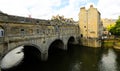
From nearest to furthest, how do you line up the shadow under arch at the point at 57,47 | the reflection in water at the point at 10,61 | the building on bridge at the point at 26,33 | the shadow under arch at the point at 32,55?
the building on bridge at the point at 26,33
the reflection in water at the point at 10,61
the shadow under arch at the point at 32,55
the shadow under arch at the point at 57,47

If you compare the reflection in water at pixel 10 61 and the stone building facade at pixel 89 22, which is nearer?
the reflection in water at pixel 10 61

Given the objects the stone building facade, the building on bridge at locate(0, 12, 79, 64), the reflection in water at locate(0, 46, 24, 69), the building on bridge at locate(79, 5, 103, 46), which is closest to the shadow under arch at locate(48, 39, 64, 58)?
the building on bridge at locate(0, 12, 79, 64)

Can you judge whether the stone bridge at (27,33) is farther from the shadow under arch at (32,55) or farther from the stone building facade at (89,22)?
the stone building facade at (89,22)

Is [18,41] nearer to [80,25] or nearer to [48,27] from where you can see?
[48,27]

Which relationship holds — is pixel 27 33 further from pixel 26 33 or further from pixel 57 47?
pixel 57 47

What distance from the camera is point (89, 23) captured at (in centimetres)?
5244

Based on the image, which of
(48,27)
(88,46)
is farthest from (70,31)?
(48,27)

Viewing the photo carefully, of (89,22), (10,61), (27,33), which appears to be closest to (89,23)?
(89,22)

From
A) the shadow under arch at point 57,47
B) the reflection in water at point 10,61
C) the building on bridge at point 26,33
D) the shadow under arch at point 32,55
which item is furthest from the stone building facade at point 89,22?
the reflection in water at point 10,61

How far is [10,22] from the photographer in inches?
789

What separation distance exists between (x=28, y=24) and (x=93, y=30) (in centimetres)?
3431

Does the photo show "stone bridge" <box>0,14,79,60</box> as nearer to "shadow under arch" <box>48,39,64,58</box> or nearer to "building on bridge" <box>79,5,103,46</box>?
"shadow under arch" <box>48,39,64,58</box>

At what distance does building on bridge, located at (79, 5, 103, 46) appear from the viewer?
5070cm

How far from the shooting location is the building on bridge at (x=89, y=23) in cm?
5070
